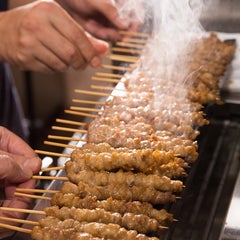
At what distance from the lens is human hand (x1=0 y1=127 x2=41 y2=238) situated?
305 cm

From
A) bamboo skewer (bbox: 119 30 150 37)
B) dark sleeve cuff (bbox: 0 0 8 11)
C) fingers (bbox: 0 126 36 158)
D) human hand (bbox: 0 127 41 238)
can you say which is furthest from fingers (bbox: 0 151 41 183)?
dark sleeve cuff (bbox: 0 0 8 11)

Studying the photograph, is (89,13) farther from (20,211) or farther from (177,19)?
(20,211)

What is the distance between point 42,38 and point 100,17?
45.7 inches

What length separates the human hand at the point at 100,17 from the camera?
4.86 metres

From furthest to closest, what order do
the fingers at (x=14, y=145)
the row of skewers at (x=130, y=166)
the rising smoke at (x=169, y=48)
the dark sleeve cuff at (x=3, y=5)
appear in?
1. the dark sleeve cuff at (x=3, y=5)
2. the rising smoke at (x=169, y=48)
3. the fingers at (x=14, y=145)
4. the row of skewers at (x=130, y=166)

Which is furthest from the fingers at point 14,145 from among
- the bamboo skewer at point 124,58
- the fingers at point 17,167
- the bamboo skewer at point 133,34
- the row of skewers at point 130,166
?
the bamboo skewer at point 133,34

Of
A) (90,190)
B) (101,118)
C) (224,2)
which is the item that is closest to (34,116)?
(224,2)

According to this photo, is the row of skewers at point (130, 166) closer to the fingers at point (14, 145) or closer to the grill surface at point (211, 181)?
the grill surface at point (211, 181)

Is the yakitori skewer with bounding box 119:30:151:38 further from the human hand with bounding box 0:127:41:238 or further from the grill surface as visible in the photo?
the human hand with bounding box 0:127:41:238

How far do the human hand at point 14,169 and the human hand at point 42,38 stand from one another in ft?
2.92

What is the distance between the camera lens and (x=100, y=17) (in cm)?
512

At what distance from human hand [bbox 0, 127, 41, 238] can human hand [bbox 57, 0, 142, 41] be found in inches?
72.4

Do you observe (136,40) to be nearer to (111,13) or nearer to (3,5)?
(111,13)

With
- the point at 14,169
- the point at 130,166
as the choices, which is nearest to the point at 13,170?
the point at 14,169
